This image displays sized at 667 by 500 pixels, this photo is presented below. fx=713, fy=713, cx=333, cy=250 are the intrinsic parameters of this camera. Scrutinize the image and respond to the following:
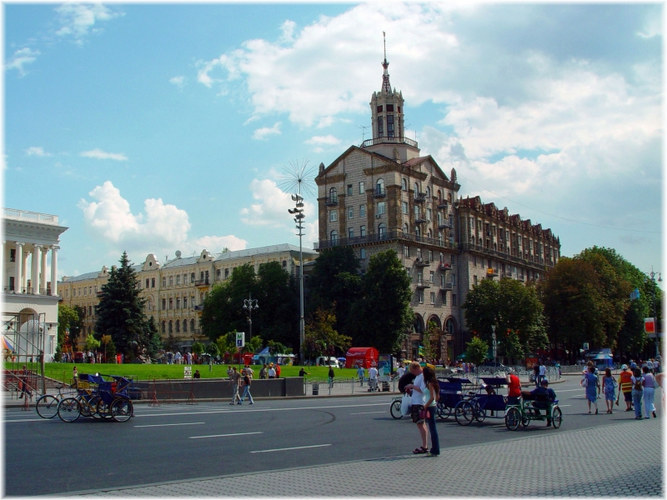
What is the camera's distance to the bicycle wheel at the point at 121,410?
2120 cm

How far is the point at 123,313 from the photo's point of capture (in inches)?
2707

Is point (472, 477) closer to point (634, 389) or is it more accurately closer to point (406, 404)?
point (406, 404)

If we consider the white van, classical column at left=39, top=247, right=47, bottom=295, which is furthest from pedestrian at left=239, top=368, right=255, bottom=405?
classical column at left=39, top=247, right=47, bottom=295

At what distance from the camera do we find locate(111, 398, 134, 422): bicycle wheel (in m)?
21.2

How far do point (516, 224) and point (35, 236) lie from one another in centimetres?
6845

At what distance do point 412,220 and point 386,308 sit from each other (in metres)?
15.3

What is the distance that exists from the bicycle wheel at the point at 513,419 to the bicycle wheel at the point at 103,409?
1160 cm

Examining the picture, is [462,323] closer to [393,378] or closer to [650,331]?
[393,378]

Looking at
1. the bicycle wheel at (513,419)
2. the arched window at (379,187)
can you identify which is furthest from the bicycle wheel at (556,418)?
the arched window at (379,187)

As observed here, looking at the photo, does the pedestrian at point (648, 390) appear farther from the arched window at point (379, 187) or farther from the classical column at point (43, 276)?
the classical column at point (43, 276)

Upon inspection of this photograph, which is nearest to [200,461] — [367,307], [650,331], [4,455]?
[4,455]

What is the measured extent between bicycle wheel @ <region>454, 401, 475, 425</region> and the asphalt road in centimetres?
44

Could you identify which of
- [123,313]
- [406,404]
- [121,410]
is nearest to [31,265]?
[123,313]

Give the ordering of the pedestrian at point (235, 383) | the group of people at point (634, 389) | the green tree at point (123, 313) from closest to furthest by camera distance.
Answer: the group of people at point (634, 389) → the pedestrian at point (235, 383) → the green tree at point (123, 313)
